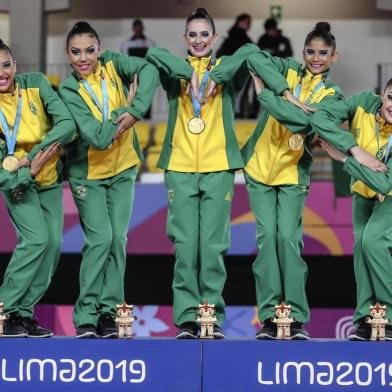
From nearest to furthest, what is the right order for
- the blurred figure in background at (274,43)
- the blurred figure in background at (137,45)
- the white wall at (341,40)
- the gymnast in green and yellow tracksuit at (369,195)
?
the gymnast in green and yellow tracksuit at (369,195) → the blurred figure in background at (274,43) → the blurred figure in background at (137,45) → the white wall at (341,40)

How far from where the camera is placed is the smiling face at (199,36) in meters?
6.48

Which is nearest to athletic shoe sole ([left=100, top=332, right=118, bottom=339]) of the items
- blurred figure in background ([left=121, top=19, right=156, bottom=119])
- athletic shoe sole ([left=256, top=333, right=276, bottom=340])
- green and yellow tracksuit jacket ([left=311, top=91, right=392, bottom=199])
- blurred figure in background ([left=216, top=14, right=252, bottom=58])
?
athletic shoe sole ([left=256, top=333, right=276, bottom=340])

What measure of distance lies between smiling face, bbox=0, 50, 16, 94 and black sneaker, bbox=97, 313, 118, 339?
143 cm

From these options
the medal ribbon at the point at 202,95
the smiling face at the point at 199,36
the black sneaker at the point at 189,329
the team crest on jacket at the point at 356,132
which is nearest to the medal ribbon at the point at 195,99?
the medal ribbon at the point at 202,95

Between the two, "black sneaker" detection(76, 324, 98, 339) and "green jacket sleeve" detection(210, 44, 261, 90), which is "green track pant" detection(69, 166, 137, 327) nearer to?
"black sneaker" detection(76, 324, 98, 339)

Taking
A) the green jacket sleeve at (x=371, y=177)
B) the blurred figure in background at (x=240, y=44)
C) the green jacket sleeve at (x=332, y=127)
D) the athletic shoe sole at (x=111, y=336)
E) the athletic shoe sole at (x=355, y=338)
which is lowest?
the athletic shoe sole at (x=355, y=338)

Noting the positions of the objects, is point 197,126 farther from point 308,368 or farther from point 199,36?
point 308,368

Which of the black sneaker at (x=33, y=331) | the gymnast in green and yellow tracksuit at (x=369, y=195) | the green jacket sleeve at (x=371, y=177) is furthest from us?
the black sneaker at (x=33, y=331)

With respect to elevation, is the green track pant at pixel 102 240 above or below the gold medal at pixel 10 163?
below

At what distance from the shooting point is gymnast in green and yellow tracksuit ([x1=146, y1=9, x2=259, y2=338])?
21.3 feet

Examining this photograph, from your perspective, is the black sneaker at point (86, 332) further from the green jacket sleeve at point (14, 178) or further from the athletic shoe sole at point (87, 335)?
the green jacket sleeve at point (14, 178)

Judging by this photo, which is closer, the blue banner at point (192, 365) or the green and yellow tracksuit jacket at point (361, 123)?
the blue banner at point (192, 365)

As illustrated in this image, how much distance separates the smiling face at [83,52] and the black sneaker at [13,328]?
57.7 inches

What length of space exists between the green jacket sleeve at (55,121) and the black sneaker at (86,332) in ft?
3.29
